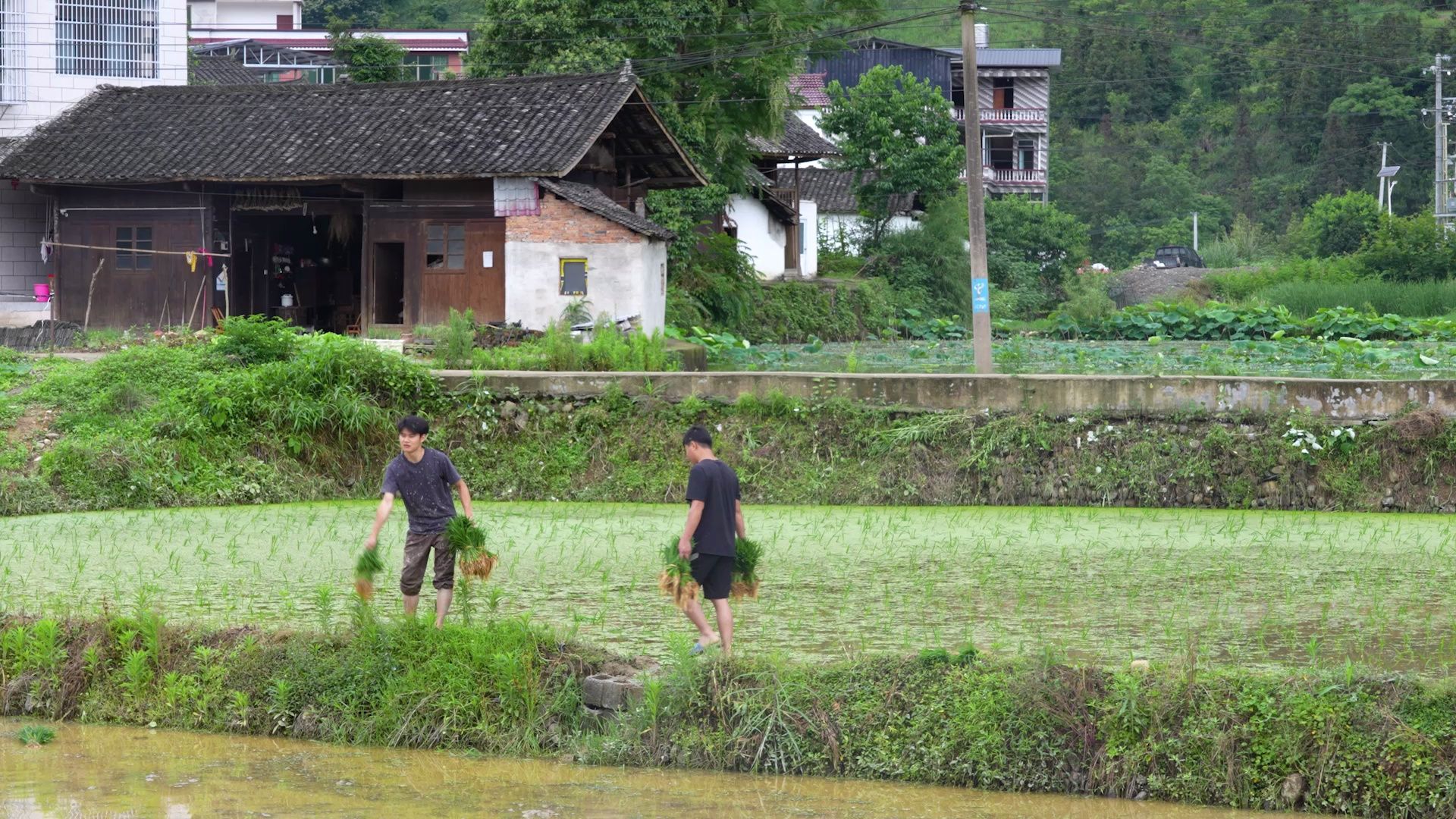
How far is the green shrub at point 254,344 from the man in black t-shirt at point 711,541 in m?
10.8

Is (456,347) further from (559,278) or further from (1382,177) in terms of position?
(1382,177)

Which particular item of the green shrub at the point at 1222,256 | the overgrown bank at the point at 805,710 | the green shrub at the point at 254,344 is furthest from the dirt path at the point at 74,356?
the green shrub at the point at 1222,256

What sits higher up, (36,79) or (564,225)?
(36,79)

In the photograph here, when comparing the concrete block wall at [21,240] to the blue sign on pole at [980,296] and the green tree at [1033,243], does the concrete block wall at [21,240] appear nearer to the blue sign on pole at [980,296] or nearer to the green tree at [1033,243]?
the blue sign on pole at [980,296]

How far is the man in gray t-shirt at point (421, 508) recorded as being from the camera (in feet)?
29.9

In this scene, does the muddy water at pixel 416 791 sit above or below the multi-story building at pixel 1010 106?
below

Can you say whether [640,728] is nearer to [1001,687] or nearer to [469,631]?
[469,631]

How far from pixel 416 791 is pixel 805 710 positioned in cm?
187

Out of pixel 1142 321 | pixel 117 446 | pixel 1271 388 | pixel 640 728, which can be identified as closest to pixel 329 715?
pixel 640 728

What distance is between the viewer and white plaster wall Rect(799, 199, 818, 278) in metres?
45.0

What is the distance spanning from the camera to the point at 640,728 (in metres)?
7.67

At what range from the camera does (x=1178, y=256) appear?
57875 millimetres

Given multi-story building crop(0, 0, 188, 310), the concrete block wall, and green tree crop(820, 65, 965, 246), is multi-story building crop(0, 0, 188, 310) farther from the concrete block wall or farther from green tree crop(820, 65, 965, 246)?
green tree crop(820, 65, 965, 246)

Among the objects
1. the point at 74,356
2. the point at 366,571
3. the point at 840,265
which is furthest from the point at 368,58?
the point at 366,571
